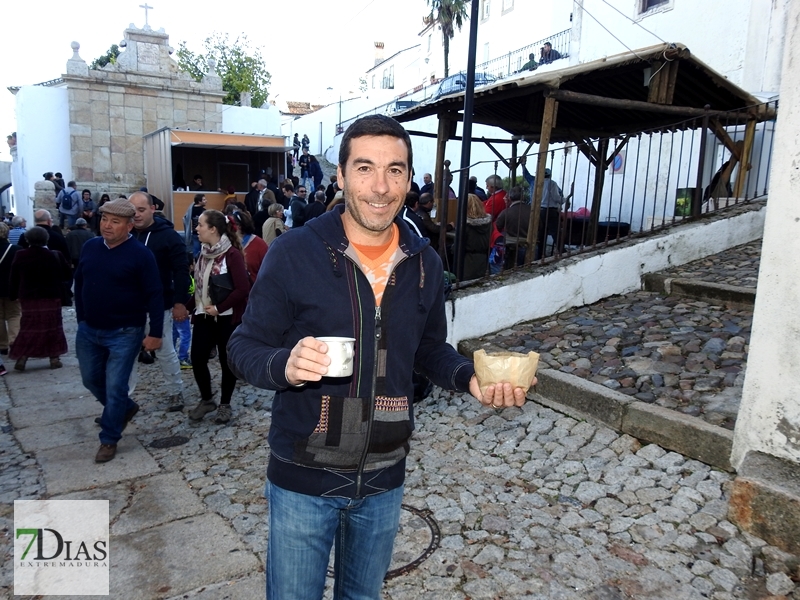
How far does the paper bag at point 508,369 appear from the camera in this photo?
1885 mm

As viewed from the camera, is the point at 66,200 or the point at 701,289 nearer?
the point at 701,289

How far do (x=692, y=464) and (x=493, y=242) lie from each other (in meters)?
5.81

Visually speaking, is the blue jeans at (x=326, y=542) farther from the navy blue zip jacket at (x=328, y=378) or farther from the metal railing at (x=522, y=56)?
the metal railing at (x=522, y=56)

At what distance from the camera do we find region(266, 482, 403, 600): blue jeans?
6.16 feet

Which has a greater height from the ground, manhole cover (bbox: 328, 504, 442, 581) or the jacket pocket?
the jacket pocket

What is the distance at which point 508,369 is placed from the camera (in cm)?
189

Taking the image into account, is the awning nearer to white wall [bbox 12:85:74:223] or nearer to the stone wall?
the stone wall

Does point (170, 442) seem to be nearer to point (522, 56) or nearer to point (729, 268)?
point (729, 268)

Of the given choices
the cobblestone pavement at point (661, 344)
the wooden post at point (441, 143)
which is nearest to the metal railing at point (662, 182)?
the cobblestone pavement at point (661, 344)

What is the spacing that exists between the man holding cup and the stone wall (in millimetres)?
22490

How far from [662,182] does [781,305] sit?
37.6ft

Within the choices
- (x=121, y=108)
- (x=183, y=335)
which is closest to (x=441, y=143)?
(x=183, y=335)

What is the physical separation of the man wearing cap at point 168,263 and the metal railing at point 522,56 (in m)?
17.4

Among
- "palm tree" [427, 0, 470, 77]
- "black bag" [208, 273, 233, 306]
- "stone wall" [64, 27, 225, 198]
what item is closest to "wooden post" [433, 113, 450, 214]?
"black bag" [208, 273, 233, 306]
